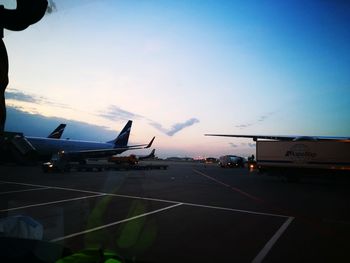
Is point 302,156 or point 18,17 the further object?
point 302,156

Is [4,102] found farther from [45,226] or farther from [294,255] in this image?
[45,226]

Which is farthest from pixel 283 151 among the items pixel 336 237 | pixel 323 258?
pixel 323 258

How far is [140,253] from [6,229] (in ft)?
11.6

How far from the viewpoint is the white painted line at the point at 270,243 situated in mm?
6645

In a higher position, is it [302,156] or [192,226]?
[302,156]

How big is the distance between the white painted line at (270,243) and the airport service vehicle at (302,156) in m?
16.3

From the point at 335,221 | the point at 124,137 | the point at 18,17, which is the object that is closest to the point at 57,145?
the point at 124,137

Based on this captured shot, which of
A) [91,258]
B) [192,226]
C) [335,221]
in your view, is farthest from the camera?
[335,221]

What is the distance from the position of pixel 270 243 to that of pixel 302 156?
20438 millimetres

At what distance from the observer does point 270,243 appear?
782 centimetres

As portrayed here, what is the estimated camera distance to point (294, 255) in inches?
272

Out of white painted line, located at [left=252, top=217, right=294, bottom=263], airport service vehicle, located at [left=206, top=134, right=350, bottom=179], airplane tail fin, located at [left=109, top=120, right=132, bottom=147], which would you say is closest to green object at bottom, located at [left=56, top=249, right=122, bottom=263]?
white painted line, located at [left=252, top=217, right=294, bottom=263]

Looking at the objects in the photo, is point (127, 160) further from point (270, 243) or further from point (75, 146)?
point (270, 243)

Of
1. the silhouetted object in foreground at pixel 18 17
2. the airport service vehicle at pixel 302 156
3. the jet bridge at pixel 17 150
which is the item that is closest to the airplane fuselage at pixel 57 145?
the airport service vehicle at pixel 302 156
